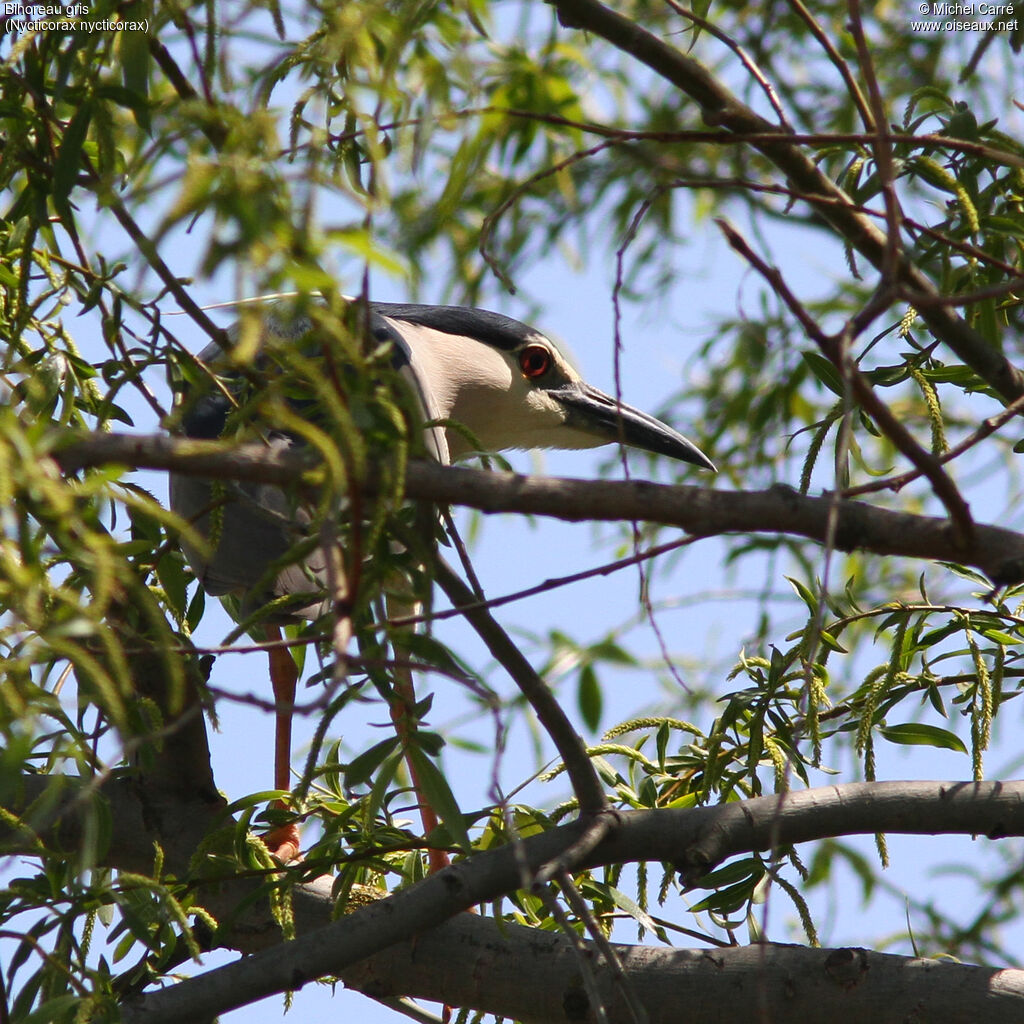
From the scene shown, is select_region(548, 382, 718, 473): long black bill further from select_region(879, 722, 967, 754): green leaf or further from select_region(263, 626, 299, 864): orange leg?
select_region(879, 722, 967, 754): green leaf

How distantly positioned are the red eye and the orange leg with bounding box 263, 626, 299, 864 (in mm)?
826

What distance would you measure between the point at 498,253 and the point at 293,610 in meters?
1.15

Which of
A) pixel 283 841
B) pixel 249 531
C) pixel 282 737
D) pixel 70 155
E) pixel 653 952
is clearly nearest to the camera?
pixel 70 155

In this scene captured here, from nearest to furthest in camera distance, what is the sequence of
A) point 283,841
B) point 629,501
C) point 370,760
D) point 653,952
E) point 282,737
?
1. point 629,501
2. point 370,760
3. point 653,952
4. point 283,841
5. point 282,737

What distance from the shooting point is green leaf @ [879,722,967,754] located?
1.47 m

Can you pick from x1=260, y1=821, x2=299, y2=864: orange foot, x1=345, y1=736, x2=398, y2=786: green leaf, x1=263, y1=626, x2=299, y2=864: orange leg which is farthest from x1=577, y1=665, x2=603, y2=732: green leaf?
x1=260, y1=821, x2=299, y2=864: orange foot

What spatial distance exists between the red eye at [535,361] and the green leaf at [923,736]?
159 cm

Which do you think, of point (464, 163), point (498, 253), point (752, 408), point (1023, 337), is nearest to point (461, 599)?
point (464, 163)

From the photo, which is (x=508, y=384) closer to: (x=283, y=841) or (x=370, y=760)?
(x=283, y=841)

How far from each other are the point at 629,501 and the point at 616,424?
1983mm

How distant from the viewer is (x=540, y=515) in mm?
A: 877

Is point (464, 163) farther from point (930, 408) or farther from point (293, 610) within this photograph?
point (293, 610)

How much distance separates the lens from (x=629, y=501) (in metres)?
0.88

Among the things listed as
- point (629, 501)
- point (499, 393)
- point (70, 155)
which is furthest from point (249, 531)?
point (629, 501)
